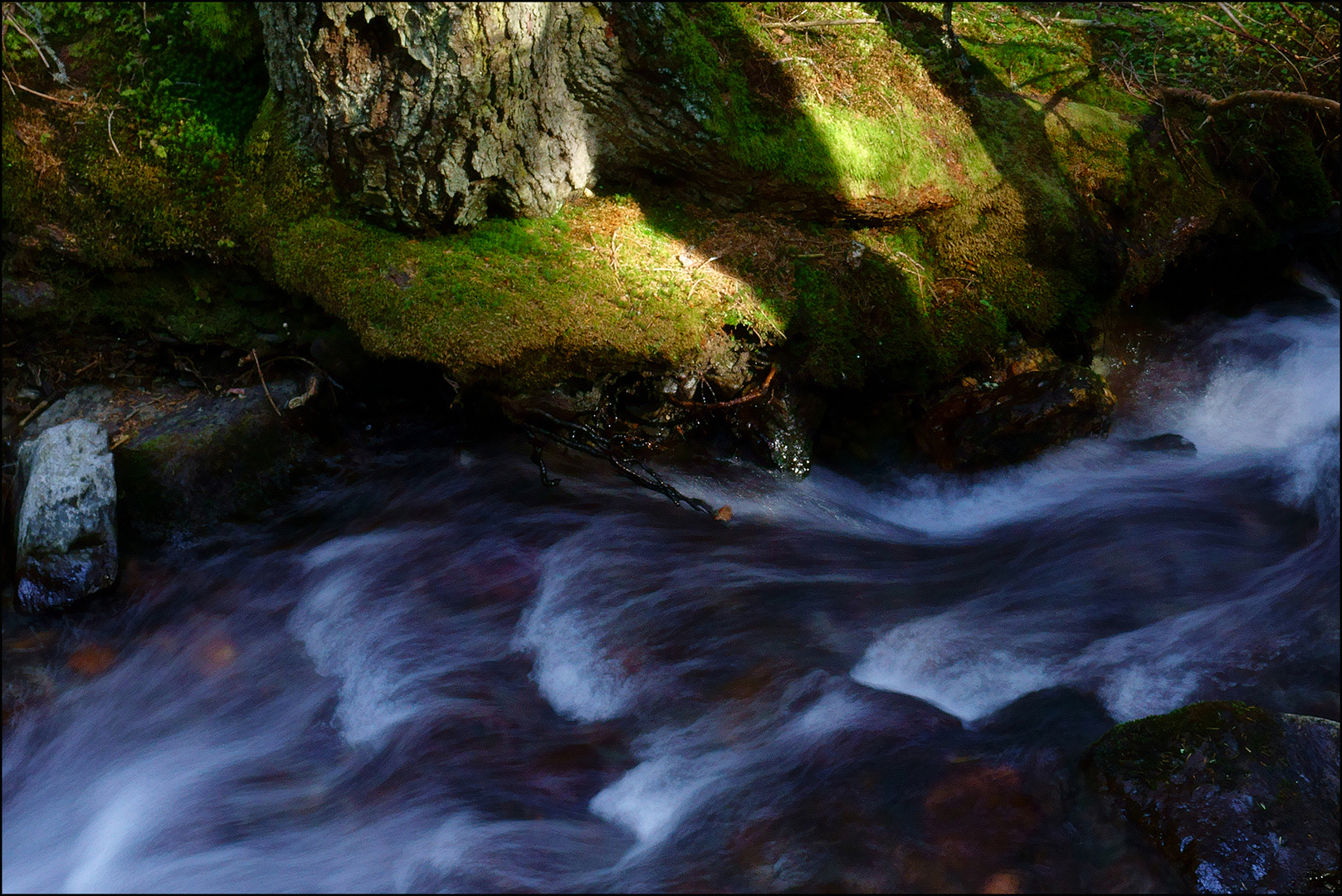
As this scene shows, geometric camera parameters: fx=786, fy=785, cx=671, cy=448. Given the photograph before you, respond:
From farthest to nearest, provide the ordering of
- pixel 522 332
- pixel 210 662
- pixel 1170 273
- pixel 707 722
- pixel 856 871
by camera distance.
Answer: pixel 1170 273 < pixel 522 332 < pixel 210 662 < pixel 707 722 < pixel 856 871

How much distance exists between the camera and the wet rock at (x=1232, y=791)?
281 centimetres

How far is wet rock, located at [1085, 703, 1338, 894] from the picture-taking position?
281cm

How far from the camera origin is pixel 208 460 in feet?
14.4

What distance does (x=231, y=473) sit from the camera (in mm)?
4438

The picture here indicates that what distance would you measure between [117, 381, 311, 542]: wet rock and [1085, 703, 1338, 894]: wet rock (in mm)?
4412

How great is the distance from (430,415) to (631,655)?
201 cm

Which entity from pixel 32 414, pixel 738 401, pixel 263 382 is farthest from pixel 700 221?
pixel 32 414

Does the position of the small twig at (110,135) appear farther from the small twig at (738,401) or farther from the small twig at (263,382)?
the small twig at (738,401)

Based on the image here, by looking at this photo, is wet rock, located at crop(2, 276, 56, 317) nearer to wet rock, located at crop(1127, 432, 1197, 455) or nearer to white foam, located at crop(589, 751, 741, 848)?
white foam, located at crop(589, 751, 741, 848)

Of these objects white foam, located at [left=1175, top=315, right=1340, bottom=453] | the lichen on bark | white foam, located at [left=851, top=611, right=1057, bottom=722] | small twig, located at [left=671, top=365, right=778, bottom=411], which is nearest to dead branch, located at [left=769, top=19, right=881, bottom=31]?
the lichen on bark

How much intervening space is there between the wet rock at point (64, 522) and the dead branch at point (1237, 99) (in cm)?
737

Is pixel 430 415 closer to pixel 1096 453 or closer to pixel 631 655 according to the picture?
pixel 631 655

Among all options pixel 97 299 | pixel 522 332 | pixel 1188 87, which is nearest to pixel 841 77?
pixel 522 332

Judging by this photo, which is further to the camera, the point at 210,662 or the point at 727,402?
the point at 727,402
